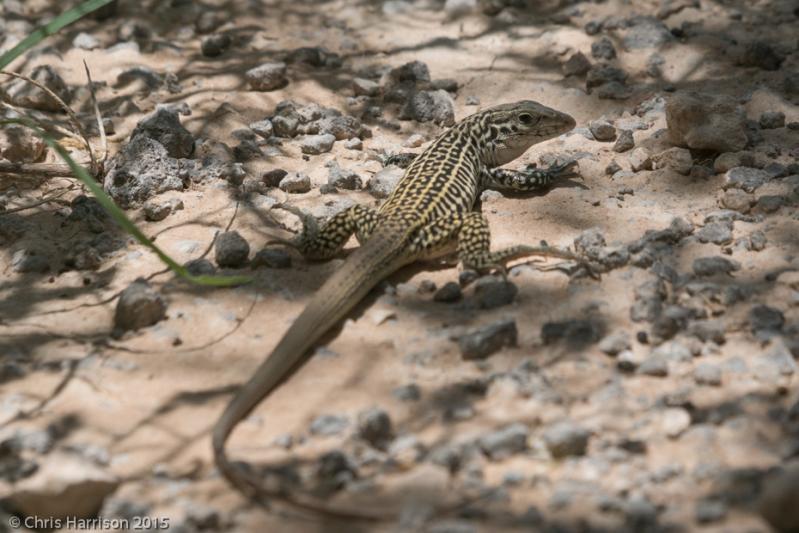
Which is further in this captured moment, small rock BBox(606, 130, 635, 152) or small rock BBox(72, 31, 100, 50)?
small rock BBox(72, 31, 100, 50)

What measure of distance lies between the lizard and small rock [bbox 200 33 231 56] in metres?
2.49

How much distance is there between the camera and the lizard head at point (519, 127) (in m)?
5.53

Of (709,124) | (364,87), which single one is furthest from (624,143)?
(364,87)

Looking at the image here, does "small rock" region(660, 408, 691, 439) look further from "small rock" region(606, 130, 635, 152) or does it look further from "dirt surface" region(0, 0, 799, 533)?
"small rock" region(606, 130, 635, 152)

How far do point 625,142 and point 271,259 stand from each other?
248 centimetres

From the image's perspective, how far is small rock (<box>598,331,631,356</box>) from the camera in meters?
3.71

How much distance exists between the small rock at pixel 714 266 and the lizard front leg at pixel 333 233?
170cm

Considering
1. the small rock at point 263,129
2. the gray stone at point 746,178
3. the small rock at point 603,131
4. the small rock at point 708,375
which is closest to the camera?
the small rock at point 708,375

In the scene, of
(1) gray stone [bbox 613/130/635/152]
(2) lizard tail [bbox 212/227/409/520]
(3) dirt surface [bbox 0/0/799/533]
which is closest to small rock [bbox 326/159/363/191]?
(3) dirt surface [bbox 0/0/799/533]

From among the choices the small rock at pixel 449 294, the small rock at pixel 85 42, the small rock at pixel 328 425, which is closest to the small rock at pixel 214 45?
the small rock at pixel 85 42

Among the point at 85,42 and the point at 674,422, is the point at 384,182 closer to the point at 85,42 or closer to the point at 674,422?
the point at 674,422

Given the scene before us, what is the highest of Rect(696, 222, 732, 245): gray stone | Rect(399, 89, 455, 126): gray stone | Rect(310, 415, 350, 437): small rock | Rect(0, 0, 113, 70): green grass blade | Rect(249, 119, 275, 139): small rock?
Rect(0, 0, 113, 70): green grass blade

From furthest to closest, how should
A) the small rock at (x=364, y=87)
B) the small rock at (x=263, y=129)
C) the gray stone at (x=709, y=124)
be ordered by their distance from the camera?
1. the small rock at (x=364, y=87)
2. the small rock at (x=263, y=129)
3. the gray stone at (x=709, y=124)

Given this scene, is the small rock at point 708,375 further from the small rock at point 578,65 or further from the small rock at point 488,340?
the small rock at point 578,65
